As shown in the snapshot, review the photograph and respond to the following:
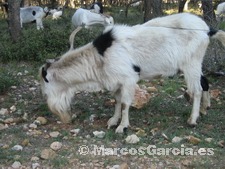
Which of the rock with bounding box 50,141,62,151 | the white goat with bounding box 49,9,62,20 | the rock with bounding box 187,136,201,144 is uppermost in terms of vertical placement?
the rock with bounding box 187,136,201,144

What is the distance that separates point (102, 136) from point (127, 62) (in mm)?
898

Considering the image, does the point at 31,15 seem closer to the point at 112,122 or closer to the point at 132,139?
the point at 112,122

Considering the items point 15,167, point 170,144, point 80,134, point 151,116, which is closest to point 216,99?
point 151,116

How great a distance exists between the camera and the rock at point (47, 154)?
412 centimetres

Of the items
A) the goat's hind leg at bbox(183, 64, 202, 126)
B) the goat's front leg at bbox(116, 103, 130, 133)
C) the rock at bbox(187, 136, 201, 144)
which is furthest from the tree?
the rock at bbox(187, 136, 201, 144)

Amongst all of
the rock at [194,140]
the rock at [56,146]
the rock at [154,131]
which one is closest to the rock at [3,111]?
the rock at [56,146]

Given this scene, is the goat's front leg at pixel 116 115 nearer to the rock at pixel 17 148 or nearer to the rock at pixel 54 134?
the rock at pixel 54 134

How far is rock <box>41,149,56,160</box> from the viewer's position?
4118 millimetres

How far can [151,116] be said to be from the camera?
5.37m

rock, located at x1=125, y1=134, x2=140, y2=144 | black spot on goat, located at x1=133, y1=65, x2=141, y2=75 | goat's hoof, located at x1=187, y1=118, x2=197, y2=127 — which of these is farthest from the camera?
goat's hoof, located at x1=187, y1=118, x2=197, y2=127

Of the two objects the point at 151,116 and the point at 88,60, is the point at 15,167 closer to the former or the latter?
the point at 88,60

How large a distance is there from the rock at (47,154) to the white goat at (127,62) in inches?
31.8

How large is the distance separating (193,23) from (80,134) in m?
1.90

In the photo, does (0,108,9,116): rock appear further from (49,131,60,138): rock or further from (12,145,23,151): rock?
(12,145,23,151): rock
